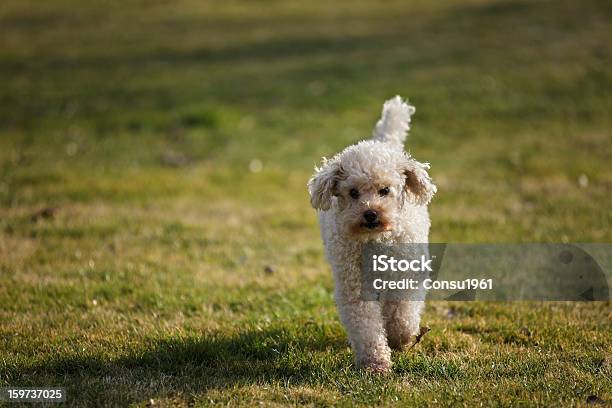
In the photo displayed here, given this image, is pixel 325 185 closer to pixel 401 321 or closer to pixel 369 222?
pixel 369 222

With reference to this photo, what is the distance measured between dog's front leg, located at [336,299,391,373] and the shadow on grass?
0.76 ft

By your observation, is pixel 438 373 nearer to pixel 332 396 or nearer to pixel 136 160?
pixel 332 396

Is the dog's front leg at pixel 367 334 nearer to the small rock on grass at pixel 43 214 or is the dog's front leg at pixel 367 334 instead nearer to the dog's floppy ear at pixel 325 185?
the dog's floppy ear at pixel 325 185

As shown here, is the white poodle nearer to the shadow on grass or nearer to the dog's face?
the dog's face

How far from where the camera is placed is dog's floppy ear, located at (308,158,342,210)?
516cm

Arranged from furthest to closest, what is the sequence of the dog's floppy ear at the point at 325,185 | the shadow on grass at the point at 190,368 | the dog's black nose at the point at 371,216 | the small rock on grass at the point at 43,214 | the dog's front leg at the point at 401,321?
the small rock on grass at the point at 43,214 < the dog's front leg at the point at 401,321 < the dog's floppy ear at the point at 325,185 < the dog's black nose at the point at 371,216 < the shadow on grass at the point at 190,368

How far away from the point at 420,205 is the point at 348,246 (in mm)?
726

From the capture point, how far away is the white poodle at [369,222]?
4.96 m

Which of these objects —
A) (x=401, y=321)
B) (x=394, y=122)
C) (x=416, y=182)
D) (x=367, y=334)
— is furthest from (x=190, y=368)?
(x=394, y=122)

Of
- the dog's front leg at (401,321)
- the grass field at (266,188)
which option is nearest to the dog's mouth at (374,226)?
the dog's front leg at (401,321)

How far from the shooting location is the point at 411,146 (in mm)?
14320

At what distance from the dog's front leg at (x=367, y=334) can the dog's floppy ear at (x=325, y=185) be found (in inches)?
31.3

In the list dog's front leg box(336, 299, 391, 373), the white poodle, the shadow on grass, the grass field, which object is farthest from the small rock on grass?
dog's front leg box(336, 299, 391, 373)

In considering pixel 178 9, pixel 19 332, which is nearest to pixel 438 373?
Answer: pixel 19 332
